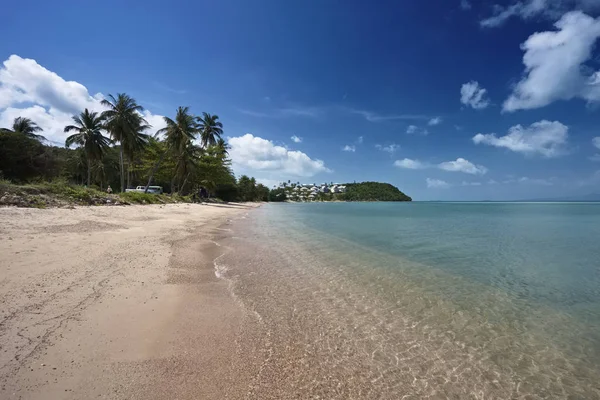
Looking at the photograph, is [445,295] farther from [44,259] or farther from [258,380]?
[44,259]

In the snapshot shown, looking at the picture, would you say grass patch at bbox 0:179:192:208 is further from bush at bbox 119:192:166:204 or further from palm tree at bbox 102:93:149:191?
palm tree at bbox 102:93:149:191

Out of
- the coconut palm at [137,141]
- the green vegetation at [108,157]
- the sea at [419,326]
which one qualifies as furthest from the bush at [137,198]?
the sea at [419,326]

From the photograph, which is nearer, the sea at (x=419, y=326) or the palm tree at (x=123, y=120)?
the sea at (x=419, y=326)

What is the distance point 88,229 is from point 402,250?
42.3 feet

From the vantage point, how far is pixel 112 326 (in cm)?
401

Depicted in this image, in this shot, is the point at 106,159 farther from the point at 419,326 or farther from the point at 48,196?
the point at 419,326

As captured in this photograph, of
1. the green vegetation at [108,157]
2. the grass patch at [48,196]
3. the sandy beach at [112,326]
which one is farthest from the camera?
the green vegetation at [108,157]

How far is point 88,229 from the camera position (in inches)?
418

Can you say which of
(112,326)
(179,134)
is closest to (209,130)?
(179,134)

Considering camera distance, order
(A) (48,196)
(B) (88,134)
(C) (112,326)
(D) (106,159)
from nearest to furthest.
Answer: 1. (C) (112,326)
2. (A) (48,196)
3. (B) (88,134)
4. (D) (106,159)

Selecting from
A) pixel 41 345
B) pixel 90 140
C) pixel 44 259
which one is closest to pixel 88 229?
pixel 44 259

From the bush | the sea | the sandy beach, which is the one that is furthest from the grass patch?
the sea

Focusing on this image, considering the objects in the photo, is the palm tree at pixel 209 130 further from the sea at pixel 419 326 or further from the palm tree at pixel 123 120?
the sea at pixel 419 326

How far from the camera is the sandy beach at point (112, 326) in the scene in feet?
9.38
